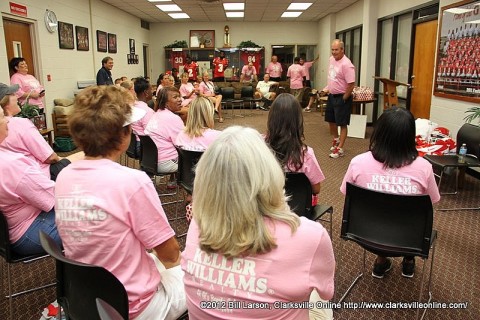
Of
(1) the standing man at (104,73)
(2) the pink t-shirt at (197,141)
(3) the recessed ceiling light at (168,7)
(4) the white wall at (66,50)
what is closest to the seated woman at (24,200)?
(2) the pink t-shirt at (197,141)

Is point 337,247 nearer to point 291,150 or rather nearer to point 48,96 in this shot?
point 291,150

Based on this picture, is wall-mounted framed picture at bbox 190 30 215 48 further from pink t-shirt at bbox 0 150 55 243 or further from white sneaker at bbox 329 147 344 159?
pink t-shirt at bbox 0 150 55 243

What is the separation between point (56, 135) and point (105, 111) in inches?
249

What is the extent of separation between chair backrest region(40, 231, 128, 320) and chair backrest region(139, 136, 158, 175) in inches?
86.8

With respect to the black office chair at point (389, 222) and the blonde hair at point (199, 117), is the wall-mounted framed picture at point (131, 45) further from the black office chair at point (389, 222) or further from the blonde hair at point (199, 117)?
the black office chair at point (389, 222)

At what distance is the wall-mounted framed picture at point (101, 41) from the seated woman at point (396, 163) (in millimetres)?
8553

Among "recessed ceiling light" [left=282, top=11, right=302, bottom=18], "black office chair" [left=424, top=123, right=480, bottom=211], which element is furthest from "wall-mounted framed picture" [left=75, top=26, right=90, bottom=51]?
"black office chair" [left=424, top=123, right=480, bottom=211]

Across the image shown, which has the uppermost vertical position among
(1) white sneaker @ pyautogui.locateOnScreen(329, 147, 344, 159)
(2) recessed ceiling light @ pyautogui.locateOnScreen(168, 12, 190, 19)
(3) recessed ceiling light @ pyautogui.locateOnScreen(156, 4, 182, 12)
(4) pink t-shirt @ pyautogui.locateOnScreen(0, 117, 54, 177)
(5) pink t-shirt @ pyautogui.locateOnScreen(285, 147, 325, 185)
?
(2) recessed ceiling light @ pyautogui.locateOnScreen(168, 12, 190, 19)

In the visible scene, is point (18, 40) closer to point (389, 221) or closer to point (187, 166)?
point (187, 166)

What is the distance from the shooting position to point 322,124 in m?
9.35

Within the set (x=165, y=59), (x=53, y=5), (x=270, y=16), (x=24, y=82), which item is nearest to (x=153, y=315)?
(x=24, y=82)

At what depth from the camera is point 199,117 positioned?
3295mm

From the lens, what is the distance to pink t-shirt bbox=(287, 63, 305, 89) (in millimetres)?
11891

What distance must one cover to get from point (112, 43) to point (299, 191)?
9207mm
